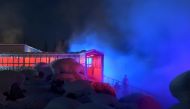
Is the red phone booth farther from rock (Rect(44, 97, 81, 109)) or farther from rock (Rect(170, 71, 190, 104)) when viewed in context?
rock (Rect(170, 71, 190, 104))

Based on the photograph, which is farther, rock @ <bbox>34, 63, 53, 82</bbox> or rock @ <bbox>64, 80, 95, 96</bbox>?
rock @ <bbox>34, 63, 53, 82</bbox>

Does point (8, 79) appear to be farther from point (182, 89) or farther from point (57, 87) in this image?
point (182, 89)

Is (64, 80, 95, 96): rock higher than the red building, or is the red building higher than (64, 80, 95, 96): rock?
the red building

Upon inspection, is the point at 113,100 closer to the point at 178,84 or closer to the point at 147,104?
the point at 147,104

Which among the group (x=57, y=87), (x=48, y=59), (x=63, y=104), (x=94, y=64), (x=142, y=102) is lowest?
(x=142, y=102)

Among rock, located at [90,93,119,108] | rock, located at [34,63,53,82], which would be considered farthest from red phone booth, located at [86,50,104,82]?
rock, located at [90,93,119,108]

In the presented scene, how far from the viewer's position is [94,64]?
38.5m

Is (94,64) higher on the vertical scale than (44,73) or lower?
higher

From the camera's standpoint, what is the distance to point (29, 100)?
1543 centimetres

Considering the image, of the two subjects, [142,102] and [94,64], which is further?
[94,64]

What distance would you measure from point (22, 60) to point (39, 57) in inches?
67.5

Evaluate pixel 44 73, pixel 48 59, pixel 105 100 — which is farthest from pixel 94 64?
pixel 105 100

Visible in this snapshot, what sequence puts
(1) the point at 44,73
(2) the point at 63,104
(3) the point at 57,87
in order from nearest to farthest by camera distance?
(2) the point at 63,104 < (3) the point at 57,87 < (1) the point at 44,73

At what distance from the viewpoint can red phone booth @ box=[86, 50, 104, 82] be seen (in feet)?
124
